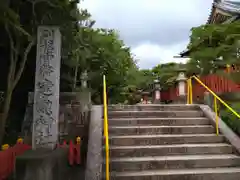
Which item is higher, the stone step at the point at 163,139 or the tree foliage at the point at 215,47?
the tree foliage at the point at 215,47

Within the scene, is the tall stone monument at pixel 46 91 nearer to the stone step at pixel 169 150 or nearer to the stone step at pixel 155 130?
the stone step at pixel 155 130

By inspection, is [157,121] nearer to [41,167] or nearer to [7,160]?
[41,167]

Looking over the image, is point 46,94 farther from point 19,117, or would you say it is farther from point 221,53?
point 221,53

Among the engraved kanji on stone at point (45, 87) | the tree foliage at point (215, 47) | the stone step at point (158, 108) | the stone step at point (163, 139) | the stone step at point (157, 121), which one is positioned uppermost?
the tree foliage at point (215, 47)

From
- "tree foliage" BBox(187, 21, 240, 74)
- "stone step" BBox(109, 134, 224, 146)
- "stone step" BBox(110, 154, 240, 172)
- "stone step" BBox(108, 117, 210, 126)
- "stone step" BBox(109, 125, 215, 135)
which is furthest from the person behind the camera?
"tree foliage" BBox(187, 21, 240, 74)

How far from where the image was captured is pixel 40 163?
189 inches

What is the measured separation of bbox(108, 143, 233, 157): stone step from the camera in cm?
529

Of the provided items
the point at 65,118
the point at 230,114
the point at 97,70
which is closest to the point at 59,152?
the point at 65,118

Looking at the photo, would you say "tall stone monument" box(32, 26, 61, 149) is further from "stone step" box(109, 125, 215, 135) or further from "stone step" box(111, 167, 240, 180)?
"stone step" box(111, 167, 240, 180)

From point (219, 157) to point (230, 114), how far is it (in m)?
1.93

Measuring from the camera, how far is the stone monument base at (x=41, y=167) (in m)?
4.75

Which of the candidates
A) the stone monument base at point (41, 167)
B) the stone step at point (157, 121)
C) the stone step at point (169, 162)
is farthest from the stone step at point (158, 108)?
the stone monument base at point (41, 167)

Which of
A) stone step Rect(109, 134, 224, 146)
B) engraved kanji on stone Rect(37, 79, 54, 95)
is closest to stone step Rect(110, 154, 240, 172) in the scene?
stone step Rect(109, 134, 224, 146)

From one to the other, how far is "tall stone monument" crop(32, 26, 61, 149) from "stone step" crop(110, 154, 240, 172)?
1.56 m
